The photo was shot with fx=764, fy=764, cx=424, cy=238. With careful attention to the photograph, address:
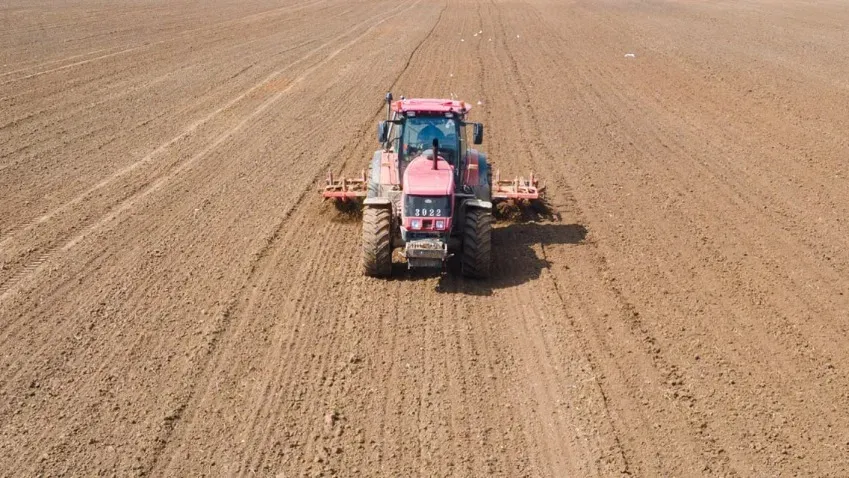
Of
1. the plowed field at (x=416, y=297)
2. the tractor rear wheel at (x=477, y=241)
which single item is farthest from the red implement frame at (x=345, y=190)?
the tractor rear wheel at (x=477, y=241)

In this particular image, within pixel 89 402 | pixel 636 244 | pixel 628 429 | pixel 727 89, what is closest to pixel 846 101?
pixel 727 89

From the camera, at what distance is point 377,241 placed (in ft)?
30.6

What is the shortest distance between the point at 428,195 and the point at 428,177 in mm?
421

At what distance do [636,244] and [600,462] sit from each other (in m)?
5.06

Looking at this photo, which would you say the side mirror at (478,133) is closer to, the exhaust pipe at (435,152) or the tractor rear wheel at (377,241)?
the exhaust pipe at (435,152)

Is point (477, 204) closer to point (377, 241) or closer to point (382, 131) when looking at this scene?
point (377, 241)

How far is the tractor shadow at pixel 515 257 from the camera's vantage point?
31.6 feet

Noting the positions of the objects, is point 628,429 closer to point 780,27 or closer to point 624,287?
point 624,287

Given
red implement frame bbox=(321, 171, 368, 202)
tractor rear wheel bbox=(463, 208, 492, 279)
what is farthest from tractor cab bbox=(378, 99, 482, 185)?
red implement frame bbox=(321, 171, 368, 202)

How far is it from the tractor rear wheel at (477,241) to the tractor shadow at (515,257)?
0.97ft

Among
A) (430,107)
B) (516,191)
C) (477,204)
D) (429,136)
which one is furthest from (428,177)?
(516,191)

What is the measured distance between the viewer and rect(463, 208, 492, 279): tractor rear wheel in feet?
30.5

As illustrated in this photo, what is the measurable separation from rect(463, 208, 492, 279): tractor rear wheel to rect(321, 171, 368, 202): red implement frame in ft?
8.55

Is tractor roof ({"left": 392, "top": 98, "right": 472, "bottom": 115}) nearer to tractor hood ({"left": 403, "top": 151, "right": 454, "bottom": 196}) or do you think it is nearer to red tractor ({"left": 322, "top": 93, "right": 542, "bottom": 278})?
red tractor ({"left": 322, "top": 93, "right": 542, "bottom": 278})
